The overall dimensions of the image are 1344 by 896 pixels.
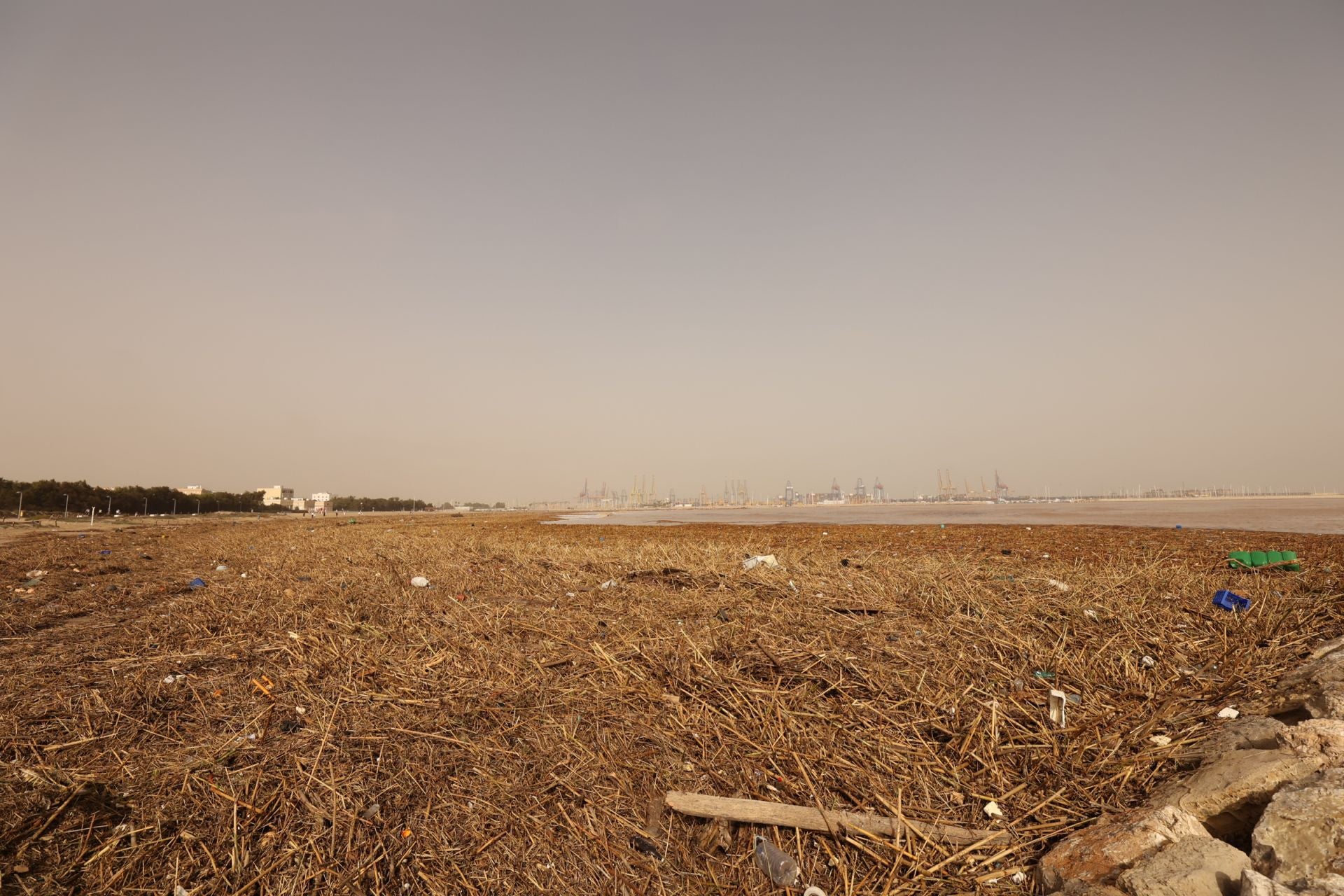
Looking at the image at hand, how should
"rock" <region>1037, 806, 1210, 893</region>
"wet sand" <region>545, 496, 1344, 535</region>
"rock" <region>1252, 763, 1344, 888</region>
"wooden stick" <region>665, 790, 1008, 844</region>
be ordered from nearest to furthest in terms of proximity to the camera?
"rock" <region>1252, 763, 1344, 888</region>, "rock" <region>1037, 806, 1210, 893</region>, "wooden stick" <region>665, 790, 1008, 844</region>, "wet sand" <region>545, 496, 1344, 535</region>

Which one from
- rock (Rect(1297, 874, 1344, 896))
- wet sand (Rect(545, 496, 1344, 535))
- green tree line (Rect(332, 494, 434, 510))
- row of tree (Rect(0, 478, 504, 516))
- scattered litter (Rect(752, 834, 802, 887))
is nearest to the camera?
rock (Rect(1297, 874, 1344, 896))

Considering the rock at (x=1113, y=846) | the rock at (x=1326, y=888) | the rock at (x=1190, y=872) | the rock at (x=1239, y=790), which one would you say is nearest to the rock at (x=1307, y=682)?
the rock at (x=1239, y=790)

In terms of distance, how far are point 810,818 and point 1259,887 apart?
5.26 ft

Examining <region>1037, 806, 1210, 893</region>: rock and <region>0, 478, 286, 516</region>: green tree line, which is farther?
<region>0, 478, 286, 516</region>: green tree line

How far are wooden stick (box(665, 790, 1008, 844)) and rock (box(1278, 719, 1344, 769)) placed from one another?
1.32m

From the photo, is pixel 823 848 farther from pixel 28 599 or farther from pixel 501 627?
pixel 28 599

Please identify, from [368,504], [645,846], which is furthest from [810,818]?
[368,504]

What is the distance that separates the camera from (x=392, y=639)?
532 cm

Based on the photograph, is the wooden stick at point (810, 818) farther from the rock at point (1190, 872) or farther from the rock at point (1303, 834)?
the rock at point (1303, 834)

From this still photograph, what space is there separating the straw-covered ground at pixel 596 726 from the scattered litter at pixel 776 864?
0.05 m

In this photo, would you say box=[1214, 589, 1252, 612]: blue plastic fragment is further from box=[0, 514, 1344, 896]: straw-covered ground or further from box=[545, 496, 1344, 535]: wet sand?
box=[545, 496, 1344, 535]: wet sand

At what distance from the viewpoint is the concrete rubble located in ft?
6.61

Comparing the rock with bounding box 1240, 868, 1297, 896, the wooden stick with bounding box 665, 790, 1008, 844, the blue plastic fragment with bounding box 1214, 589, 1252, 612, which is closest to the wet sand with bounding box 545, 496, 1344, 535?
the blue plastic fragment with bounding box 1214, 589, 1252, 612

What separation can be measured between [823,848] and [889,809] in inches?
16.1
